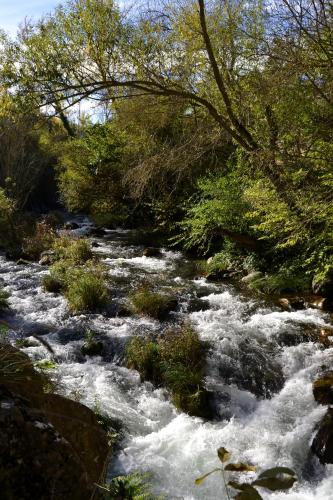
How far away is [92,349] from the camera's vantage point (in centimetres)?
732

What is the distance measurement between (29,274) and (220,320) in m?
6.45

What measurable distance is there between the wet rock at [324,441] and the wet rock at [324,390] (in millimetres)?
428

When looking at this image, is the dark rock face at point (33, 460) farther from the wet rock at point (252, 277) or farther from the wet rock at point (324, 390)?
the wet rock at point (252, 277)

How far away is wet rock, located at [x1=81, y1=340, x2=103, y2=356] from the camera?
7.31 metres

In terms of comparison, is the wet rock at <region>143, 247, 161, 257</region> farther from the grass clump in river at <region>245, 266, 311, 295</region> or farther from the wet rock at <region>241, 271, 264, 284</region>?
the grass clump in river at <region>245, 266, 311, 295</region>

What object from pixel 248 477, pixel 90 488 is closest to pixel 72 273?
pixel 248 477

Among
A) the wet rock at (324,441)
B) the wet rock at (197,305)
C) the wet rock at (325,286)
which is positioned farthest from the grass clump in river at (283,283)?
the wet rock at (324,441)

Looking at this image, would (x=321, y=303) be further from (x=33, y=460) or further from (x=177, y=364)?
(x=33, y=460)

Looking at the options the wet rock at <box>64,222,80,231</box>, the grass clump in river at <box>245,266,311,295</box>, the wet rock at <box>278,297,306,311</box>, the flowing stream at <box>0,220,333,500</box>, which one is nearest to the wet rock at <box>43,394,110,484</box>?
the flowing stream at <box>0,220,333,500</box>

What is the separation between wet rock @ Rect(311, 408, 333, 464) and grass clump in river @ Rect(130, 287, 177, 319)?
4.00 m

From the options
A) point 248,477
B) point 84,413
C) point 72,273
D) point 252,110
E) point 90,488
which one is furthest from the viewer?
point 72,273

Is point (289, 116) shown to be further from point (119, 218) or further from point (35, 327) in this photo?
point (119, 218)

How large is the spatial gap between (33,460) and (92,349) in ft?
17.5

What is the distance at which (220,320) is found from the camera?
817 centimetres
